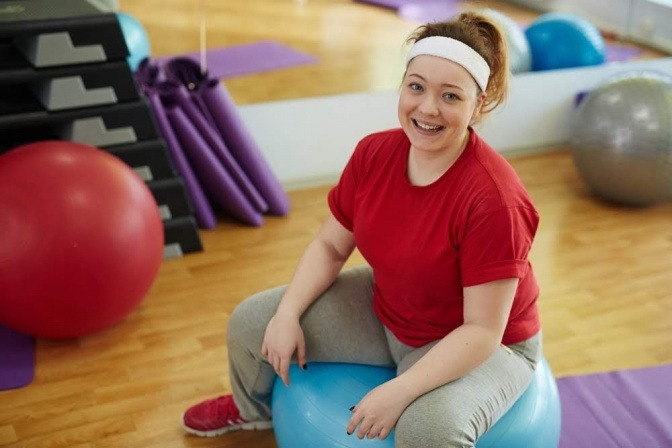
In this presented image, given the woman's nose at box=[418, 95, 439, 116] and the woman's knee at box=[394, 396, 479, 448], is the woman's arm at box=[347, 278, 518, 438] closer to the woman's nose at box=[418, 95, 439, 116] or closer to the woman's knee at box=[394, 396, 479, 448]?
the woman's knee at box=[394, 396, 479, 448]

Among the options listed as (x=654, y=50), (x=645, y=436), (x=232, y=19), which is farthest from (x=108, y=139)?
(x=654, y=50)

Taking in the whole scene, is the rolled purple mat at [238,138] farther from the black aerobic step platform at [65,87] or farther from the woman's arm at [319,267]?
the woman's arm at [319,267]

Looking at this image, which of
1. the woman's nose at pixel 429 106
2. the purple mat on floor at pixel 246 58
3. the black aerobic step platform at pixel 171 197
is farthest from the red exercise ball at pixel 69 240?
the woman's nose at pixel 429 106

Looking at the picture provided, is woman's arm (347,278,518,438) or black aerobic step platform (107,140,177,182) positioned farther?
A: black aerobic step platform (107,140,177,182)

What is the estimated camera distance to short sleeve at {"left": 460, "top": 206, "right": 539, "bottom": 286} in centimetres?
166

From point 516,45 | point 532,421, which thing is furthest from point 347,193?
point 516,45

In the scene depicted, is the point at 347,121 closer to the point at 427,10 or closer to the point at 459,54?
the point at 427,10

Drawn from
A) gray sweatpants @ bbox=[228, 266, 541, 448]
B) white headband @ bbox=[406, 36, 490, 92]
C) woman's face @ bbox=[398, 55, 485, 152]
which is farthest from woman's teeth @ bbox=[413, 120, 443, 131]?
gray sweatpants @ bbox=[228, 266, 541, 448]

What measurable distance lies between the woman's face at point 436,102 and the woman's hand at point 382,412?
48 centimetres

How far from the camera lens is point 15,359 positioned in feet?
8.25

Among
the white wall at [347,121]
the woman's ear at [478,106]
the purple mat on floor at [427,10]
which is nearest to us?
the woman's ear at [478,106]

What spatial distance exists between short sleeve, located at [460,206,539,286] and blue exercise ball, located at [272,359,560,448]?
1.13 ft

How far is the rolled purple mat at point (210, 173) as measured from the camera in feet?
10.5

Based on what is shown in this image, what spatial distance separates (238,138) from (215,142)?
9cm
